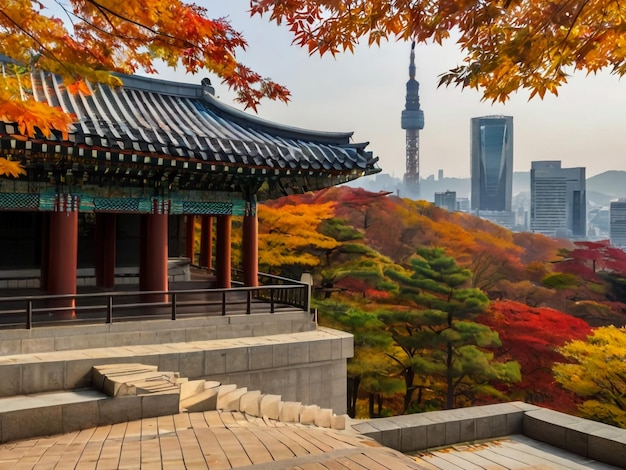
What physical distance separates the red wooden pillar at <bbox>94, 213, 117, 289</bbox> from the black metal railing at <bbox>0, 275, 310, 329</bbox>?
5.41 feet

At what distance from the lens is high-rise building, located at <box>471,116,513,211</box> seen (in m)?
→ 143

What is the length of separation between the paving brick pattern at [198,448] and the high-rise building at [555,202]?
10497 centimetres

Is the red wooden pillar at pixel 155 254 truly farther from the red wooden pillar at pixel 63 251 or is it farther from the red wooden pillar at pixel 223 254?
the red wooden pillar at pixel 223 254

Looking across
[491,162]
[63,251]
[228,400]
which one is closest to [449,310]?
[228,400]

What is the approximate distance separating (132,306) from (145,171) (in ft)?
9.82

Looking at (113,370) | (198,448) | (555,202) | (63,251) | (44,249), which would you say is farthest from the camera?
(555,202)

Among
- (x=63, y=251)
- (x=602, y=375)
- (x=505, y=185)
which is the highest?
(x=505, y=185)

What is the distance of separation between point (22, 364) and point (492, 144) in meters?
149

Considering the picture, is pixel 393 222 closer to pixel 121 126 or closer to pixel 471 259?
pixel 471 259

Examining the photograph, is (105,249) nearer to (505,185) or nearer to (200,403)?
(200,403)

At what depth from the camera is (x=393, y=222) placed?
3888cm

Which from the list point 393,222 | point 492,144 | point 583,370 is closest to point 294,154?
point 583,370

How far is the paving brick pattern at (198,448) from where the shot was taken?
5.93 m

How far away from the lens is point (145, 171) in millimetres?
12172
